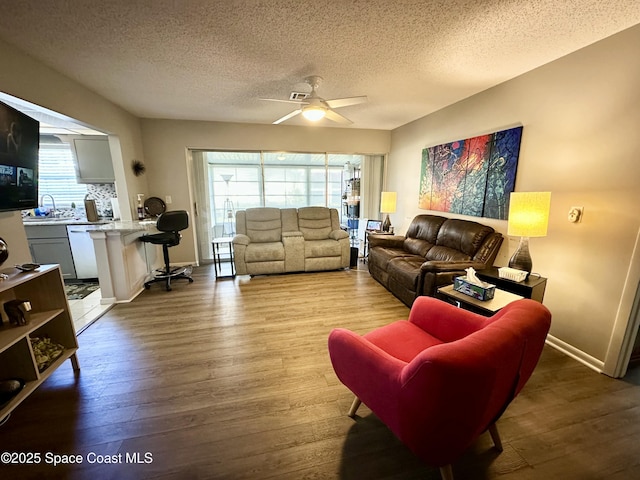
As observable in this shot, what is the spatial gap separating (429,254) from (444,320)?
6.40 ft

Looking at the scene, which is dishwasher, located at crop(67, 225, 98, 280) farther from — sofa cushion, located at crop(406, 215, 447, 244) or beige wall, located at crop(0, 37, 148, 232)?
sofa cushion, located at crop(406, 215, 447, 244)

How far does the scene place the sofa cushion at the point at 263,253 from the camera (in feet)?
13.3

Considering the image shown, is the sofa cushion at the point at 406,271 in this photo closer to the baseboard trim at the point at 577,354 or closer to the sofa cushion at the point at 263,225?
the baseboard trim at the point at 577,354

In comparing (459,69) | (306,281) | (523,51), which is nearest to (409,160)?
(459,69)

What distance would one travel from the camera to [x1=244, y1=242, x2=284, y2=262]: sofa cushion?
13.3ft

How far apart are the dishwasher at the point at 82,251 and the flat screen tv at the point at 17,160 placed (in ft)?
6.13

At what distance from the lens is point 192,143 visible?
175 inches

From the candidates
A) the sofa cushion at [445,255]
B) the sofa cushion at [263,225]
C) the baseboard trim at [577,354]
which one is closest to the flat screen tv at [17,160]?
the sofa cushion at [263,225]

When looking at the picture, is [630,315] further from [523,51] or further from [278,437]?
[278,437]

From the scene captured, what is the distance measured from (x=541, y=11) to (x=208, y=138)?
4.39 m

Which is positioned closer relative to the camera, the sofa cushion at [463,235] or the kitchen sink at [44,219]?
the sofa cushion at [463,235]

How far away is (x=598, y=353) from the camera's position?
79.6 inches

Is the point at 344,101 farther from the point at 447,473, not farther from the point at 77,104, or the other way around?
the point at 447,473

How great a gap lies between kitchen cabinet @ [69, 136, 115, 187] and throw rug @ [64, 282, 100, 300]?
156cm
